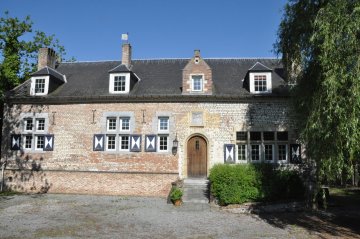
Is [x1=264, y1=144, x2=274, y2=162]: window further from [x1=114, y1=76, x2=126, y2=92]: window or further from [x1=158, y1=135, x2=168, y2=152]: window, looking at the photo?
[x1=114, y1=76, x2=126, y2=92]: window

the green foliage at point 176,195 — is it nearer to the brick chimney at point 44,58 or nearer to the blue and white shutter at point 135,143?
the blue and white shutter at point 135,143

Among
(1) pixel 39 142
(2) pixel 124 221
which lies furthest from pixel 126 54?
(2) pixel 124 221

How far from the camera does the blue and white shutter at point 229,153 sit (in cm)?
1695

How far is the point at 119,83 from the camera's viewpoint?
18.5 m

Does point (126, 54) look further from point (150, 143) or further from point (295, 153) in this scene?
point (295, 153)

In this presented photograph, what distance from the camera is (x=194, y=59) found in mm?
17953

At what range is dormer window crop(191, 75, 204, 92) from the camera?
17719 millimetres

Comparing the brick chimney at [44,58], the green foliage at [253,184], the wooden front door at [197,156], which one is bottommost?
the green foliage at [253,184]

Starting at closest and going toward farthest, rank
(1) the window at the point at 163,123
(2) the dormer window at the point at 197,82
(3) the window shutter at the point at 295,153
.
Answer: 1. (3) the window shutter at the point at 295,153
2. (1) the window at the point at 163,123
3. (2) the dormer window at the point at 197,82

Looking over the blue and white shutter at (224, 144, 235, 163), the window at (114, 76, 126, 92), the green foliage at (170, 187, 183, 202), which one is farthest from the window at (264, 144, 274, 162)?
the window at (114, 76, 126, 92)

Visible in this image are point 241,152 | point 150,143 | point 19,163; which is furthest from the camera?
point 19,163

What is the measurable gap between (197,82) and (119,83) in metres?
4.55

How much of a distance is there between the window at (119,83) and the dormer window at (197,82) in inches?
159

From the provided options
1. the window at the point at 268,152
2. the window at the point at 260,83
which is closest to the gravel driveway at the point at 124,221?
the window at the point at 268,152
